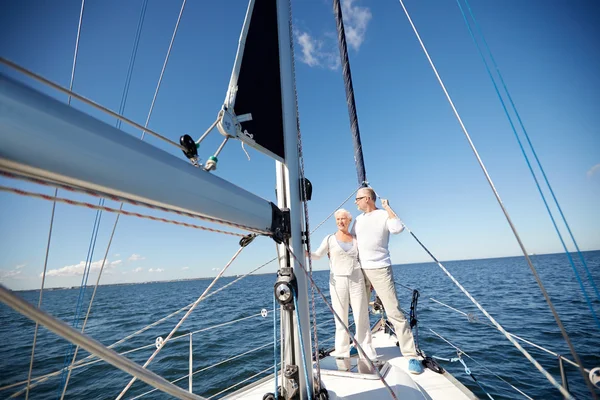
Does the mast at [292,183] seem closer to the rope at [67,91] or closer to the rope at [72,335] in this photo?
the rope at [67,91]

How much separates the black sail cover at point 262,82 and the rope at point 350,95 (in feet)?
8.75

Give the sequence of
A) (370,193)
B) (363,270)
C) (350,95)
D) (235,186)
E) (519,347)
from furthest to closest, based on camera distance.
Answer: (350,95) < (370,193) < (363,270) < (519,347) < (235,186)

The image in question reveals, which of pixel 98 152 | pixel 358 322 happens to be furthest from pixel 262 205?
pixel 358 322

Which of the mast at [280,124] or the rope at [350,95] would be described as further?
the rope at [350,95]

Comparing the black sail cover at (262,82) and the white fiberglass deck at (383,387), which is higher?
the black sail cover at (262,82)

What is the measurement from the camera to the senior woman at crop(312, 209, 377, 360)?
249cm

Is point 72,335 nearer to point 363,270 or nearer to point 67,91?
point 67,91

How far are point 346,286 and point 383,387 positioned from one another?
87 centimetres

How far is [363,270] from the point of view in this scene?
2648 millimetres

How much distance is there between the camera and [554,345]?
605 centimetres

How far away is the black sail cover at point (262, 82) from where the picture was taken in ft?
4.94

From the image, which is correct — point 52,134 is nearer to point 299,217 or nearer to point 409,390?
point 299,217

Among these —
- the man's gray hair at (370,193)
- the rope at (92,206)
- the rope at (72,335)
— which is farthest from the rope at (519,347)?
the rope at (92,206)

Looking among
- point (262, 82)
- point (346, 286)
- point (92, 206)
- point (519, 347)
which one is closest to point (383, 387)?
point (346, 286)
